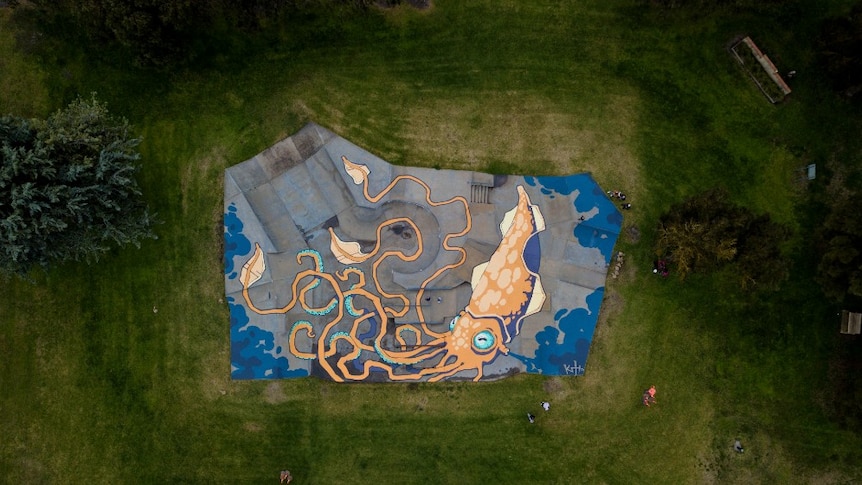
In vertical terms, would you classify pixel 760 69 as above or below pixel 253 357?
above

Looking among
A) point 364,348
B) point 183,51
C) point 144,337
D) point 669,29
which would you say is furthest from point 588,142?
point 144,337

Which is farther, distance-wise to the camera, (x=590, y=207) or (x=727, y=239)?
(x=590, y=207)

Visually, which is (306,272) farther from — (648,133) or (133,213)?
(648,133)

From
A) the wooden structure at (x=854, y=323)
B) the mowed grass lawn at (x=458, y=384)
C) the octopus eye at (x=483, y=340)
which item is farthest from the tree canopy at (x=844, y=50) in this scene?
the octopus eye at (x=483, y=340)

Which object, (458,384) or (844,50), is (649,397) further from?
(844,50)

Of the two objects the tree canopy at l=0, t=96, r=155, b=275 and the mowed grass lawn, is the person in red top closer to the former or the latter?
the mowed grass lawn

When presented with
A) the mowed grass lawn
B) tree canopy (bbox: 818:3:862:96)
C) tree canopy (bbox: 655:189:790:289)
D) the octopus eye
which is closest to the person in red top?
the mowed grass lawn

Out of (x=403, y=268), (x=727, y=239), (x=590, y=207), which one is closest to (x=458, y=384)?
(x=403, y=268)

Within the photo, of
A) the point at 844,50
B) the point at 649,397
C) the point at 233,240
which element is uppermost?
the point at 844,50

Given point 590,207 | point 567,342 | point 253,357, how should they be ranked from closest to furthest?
point 253,357, point 567,342, point 590,207
